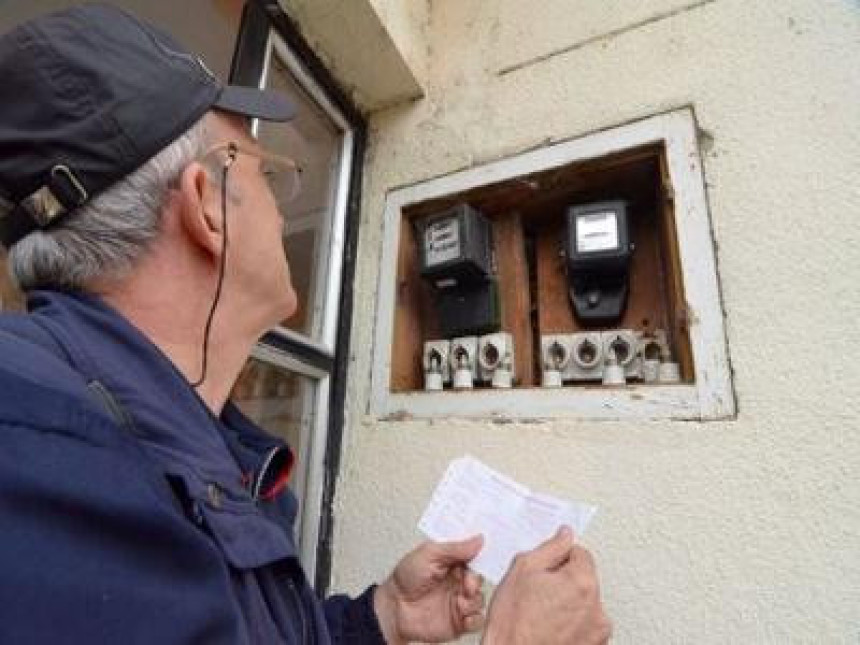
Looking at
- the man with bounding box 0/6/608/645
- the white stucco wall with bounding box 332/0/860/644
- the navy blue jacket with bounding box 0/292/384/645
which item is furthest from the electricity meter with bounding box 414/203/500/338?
the navy blue jacket with bounding box 0/292/384/645

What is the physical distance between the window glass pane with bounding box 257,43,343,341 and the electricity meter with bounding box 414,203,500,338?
9.3 inches

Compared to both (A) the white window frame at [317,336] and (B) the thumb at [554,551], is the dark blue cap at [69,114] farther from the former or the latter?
(B) the thumb at [554,551]

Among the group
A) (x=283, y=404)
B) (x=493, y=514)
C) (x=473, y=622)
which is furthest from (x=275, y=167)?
(x=473, y=622)

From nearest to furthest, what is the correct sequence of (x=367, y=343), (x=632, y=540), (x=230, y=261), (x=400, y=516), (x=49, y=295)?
(x=49, y=295) → (x=230, y=261) → (x=632, y=540) → (x=400, y=516) → (x=367, y=343)

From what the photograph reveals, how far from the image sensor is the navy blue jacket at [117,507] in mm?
304

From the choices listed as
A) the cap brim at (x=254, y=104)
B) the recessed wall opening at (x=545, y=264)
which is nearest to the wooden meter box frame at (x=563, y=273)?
the recessed wall opening at (x=545, y=264)

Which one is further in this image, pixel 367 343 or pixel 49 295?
pixel 367 343

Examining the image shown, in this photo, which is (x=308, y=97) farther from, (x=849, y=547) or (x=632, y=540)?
(x=849, y=547)

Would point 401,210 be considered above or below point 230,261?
above

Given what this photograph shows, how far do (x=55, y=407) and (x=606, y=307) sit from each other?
88cm

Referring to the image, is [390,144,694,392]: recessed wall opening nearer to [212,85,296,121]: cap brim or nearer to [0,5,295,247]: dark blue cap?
[212,85,296,121]: cap brim

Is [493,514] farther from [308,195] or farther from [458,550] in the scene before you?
[308,195]

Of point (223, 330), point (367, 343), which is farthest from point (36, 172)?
point (367, 343)

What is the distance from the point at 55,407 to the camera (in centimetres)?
34
